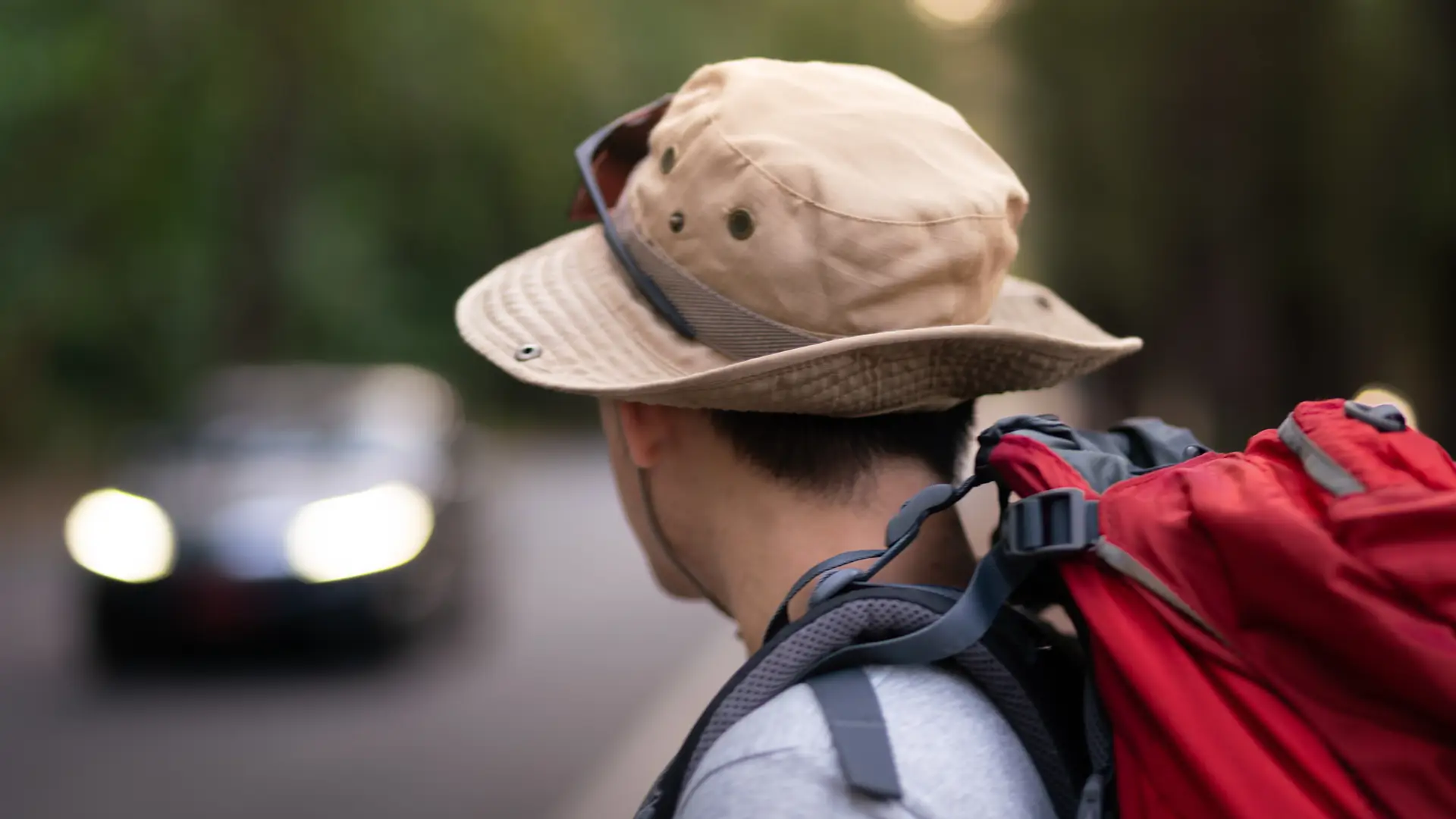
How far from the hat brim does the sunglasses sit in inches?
1.0

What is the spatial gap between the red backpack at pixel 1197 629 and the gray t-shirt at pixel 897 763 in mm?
23

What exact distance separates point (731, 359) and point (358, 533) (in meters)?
6.62

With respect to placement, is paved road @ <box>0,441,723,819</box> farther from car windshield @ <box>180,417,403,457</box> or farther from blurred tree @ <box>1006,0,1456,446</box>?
blurred tree @ <box>1006,0,1456,446</box>

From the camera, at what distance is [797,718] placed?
1.26 m

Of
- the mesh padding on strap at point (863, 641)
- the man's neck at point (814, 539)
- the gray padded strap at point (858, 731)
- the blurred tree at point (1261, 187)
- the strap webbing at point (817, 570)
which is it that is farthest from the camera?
the blurred tree at point (1261, 187)

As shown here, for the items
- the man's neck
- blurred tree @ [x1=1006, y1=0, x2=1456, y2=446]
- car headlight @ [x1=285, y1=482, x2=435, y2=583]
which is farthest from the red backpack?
blurred tree @ [x1=1006, y1=0, x2=1456, y2=446]

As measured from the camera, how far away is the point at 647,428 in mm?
1704

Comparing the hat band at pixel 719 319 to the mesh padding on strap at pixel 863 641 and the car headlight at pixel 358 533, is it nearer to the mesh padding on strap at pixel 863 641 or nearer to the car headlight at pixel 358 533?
the mesh padding on strap at pixel 863 641

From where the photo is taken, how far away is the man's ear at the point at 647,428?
1.70 meters

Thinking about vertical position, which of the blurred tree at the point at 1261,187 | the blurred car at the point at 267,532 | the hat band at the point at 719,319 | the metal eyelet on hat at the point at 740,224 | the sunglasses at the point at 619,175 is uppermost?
the sunglasses at the point at 619,175

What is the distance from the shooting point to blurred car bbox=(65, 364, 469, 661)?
7.48 m

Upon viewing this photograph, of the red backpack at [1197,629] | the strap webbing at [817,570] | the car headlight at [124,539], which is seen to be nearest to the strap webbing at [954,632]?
the red backpack at [1197,629]

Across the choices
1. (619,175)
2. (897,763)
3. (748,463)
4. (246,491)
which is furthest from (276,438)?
(897,763)

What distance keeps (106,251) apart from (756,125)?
18895 mm
